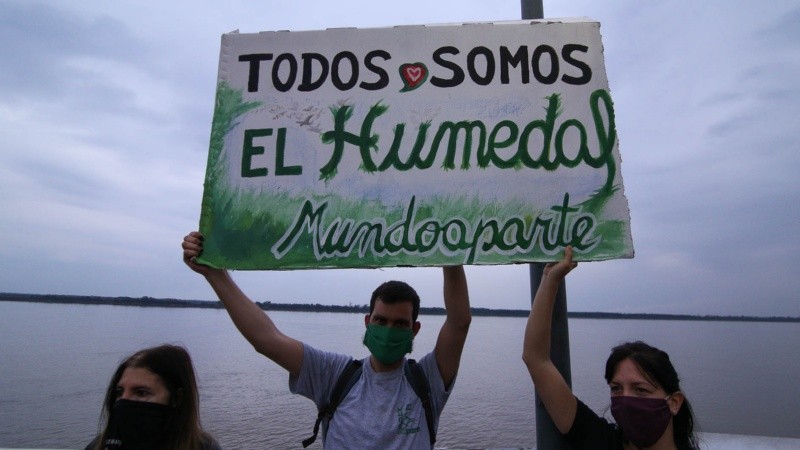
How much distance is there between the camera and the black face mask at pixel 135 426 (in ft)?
7.78

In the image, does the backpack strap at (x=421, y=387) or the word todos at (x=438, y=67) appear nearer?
the backpack strap at (x=421, y=387)

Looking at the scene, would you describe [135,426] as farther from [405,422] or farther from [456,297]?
[456,297]

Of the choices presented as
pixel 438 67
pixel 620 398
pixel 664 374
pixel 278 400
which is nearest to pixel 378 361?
pixel 620 398

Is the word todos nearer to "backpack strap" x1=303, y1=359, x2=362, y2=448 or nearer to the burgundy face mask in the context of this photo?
"backpack strap" x1=303, y1=359, x2=362, y2=448

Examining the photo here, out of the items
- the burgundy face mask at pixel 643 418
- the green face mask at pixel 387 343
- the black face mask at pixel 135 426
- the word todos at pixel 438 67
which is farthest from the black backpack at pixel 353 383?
the word todos at pixel 438 67

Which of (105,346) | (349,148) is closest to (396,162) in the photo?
(349,148)

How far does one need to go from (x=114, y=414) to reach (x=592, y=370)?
3571 centimetres

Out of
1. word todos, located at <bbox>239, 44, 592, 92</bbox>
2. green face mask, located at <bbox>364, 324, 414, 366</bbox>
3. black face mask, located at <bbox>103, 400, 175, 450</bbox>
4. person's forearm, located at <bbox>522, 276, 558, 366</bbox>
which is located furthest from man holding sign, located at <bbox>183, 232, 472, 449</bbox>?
word todos, located at <bbox>239, 44, 592, 92</bbox>

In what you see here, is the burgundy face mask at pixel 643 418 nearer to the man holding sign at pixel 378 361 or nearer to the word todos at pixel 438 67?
the man holding sign at pixel 378 361

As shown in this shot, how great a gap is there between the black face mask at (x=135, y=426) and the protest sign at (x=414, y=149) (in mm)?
779

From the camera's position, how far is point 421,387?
255 centimetres

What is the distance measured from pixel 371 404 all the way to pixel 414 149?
131 cm

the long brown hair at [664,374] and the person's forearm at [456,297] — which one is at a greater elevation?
the person's forearm at [456,297]

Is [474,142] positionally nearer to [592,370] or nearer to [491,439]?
[491,439]
